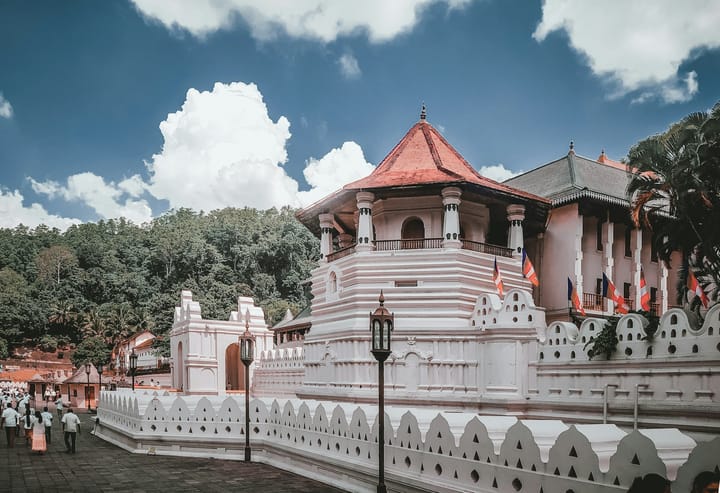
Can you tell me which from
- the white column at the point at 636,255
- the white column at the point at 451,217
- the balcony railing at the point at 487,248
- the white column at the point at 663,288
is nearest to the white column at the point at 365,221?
the white column at the point at 451,217

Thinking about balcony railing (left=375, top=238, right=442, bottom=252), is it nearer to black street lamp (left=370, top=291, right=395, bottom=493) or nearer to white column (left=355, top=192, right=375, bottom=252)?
white column (left=355, top=192, right=375, bottom=252)

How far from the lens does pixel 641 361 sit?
42.8 feet

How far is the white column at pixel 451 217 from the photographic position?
2109 centimetres

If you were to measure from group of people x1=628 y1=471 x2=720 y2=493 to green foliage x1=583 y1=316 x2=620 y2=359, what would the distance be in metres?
9.00

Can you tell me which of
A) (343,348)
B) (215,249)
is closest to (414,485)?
(343,348)

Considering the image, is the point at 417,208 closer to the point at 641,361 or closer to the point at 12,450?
the point at 641,361

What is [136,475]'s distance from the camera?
13195 mm

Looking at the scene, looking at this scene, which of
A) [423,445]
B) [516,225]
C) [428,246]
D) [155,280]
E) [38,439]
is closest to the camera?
[423,445]

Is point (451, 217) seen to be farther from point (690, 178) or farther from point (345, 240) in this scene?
point (345, 240)

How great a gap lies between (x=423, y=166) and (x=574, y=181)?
22.5ft

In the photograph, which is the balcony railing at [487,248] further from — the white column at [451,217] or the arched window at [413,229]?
the arched window at [413,229]

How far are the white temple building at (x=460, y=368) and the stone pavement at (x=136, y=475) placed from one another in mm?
662

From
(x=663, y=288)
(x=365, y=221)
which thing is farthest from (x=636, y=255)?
(x=365, y=221)

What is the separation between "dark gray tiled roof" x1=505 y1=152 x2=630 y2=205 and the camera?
24.4 m
